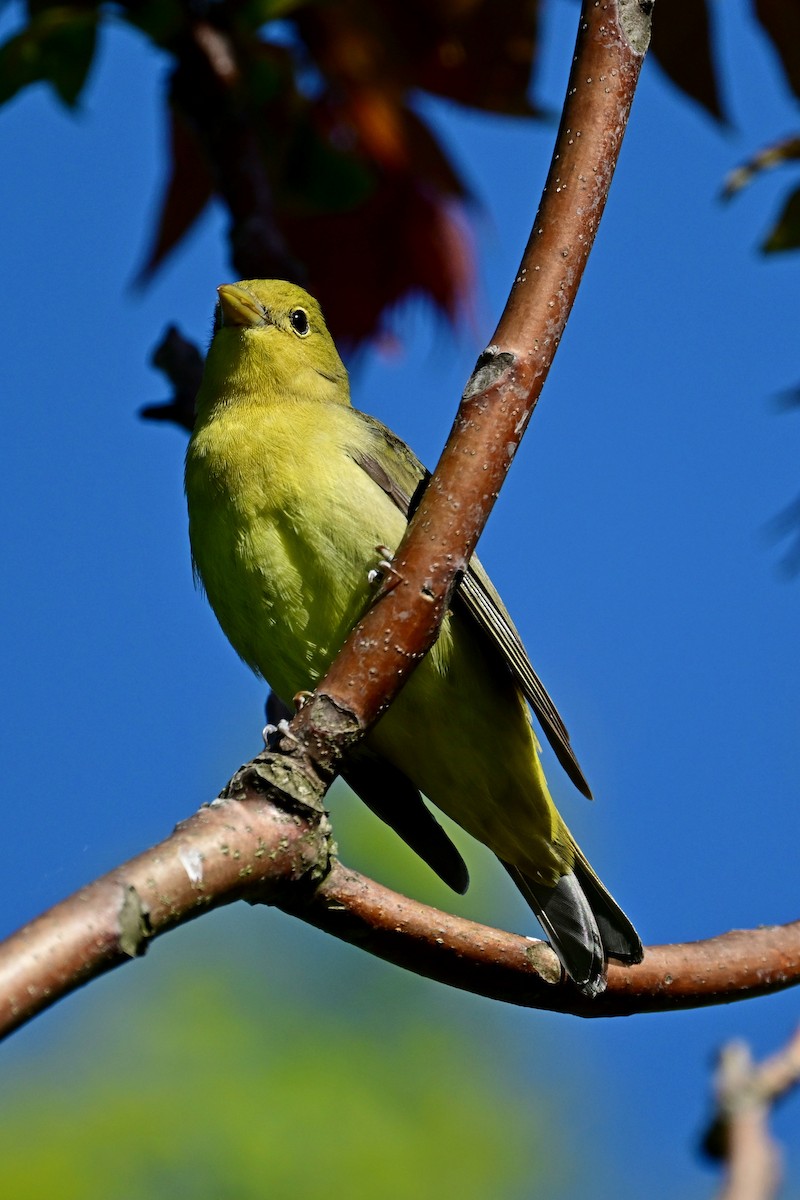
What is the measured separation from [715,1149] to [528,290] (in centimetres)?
171

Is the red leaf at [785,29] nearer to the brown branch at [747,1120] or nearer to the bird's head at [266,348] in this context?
the bird's head at [266,348]

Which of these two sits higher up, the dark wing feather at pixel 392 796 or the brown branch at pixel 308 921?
the dark wing feather at pixel 392 796

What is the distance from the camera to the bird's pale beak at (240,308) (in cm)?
510

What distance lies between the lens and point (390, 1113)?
8.19 metres

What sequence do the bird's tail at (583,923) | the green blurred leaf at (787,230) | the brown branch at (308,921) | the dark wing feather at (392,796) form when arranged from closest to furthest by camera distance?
the brown branch at (308,921) → the bird's tail at (583,923) → the green blurred leaf at (787,230) → the dark wing feather at (392,796)

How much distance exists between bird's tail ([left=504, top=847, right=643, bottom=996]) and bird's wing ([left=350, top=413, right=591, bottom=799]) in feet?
1.18

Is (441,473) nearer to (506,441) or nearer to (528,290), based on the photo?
(506,441)

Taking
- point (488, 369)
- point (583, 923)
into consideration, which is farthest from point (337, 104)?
point (583, 923)

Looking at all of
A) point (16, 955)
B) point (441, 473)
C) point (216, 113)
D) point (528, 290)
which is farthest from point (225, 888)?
point (216, 113)

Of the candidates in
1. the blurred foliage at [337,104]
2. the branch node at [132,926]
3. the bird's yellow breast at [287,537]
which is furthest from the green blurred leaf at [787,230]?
the branch node at [132,926]

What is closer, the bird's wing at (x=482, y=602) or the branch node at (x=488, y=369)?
the branch node at (x=488, y=369)

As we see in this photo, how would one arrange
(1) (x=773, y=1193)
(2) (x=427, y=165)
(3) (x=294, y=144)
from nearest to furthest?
(1) (x=773, y=1193), (2) (x=427, y=165), (3) (x=294, y=144)

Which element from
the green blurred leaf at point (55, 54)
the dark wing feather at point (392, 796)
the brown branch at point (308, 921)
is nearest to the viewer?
the brown branch at point (308, 921)

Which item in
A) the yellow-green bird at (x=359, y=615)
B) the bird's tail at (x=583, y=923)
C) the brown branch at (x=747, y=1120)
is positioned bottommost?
the brown branch at (x=747, y=1120)
